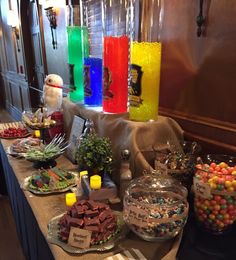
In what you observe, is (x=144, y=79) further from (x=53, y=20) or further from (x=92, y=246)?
(x=53, y=20)

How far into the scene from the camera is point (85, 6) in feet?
5.16

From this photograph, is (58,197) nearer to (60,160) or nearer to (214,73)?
(60,160)

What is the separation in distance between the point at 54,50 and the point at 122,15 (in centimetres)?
156

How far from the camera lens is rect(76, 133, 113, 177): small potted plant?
994 millimetres

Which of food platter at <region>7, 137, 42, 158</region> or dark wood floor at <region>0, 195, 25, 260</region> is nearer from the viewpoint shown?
food platter at <region>7, 137, 42, 158</region>

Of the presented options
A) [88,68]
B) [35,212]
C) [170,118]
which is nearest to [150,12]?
[88,68]

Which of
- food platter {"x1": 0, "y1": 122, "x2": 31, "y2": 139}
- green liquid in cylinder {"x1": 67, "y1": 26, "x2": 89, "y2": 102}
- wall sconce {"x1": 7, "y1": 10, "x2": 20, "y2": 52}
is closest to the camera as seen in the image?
green liquid in cylinder {"x1": 67, "y1": 26, "x2": 89, "y2": 102}

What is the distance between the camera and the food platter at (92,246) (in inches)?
29.4

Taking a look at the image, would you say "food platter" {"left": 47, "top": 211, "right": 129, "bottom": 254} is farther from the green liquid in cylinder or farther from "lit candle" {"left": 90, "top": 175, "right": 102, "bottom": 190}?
the green liquid in cylinder

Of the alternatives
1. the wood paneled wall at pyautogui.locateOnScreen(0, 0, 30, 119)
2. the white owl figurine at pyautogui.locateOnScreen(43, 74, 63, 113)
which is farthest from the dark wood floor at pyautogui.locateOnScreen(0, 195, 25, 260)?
the wood paneled wall at pyautogui.locateOnScreen(0, 0, 30, 119)

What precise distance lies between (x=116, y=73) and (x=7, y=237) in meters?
1.62

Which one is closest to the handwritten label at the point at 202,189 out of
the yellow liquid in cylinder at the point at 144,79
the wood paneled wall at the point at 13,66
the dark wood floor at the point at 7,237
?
the yellow liquid in cylinder at the point at 144,79

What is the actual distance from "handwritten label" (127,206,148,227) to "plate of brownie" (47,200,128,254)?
0.08 m

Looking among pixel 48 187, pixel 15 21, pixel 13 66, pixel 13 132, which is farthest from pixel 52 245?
pixel 13 66
